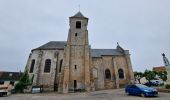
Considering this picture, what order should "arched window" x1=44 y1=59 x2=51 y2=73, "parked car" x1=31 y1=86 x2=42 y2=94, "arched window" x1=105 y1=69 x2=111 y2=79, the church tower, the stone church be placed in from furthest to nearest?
"arched window" x1=105 y1=69 x2=111 y2=79 < "arched window" x1=44 y1=59 x2=51 y2=73 < "parked car" x1=31 y1=86 x2=42 y2=94 < the stone church < the church tower

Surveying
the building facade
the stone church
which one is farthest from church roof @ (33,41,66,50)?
the building facade

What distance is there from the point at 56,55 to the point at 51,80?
5307 mm

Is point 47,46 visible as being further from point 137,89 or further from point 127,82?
point 137,89

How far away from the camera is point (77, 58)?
2941cm

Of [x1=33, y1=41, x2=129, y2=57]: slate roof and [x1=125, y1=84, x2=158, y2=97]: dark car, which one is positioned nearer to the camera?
[x1=125, y1=84, x2=158, y2=97]: dark car

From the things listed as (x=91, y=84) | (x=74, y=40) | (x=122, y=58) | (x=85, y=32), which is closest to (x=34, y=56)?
(x=74, y=40)

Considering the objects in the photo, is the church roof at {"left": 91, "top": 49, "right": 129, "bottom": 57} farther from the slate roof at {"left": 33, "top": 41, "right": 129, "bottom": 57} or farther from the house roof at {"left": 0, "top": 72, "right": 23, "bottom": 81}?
the house roof at {"left": 0, "top": 72, "right": 23, "bottom": 81}

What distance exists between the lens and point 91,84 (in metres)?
27.5

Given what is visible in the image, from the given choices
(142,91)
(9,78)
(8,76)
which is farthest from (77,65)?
(8,76)

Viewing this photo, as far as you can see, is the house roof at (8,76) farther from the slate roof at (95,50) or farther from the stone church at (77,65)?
the slate roof at (95,50)

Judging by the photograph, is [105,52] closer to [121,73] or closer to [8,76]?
[121,73]

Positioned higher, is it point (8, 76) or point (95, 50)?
point (95, 50)

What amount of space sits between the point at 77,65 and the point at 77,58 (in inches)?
51.9

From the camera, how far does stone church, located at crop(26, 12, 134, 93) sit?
28109 millimetres
